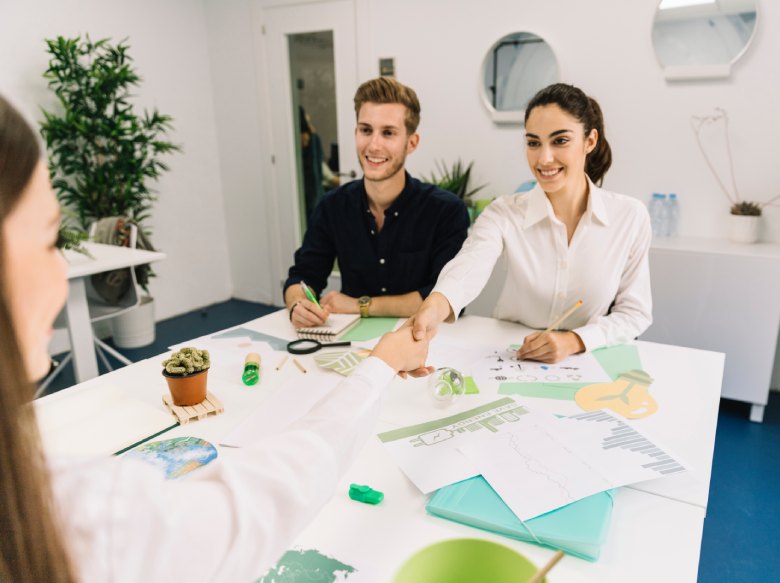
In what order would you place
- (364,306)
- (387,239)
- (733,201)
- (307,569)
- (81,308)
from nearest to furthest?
(307,569) → (364,306) → (387,239) → (81,308) → (733,201)

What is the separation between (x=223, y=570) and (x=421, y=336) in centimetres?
74

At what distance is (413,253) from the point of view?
2.20 m

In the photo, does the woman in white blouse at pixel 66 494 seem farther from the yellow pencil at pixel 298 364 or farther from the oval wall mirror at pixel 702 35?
the oval wall mirror at pixel 702 35

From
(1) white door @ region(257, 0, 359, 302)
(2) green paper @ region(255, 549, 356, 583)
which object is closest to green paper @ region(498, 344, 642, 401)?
(2) green paper @ region(255, 549, 356, 583)

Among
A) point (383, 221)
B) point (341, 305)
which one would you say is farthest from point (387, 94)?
point (341, 305)

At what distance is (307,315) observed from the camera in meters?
1.75

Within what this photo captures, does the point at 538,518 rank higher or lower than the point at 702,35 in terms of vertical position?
lower

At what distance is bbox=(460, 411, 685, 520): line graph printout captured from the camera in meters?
0.91

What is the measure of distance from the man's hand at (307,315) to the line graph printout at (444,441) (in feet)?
A: 2.18

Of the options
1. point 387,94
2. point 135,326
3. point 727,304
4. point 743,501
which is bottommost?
point 743,501

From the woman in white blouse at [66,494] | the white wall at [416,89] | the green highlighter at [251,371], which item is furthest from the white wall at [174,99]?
the woman in white blouse at [66,494]

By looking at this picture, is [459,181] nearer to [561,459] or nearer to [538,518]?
[561,459]

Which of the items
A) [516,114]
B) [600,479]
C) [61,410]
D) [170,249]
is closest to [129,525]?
[600,479]

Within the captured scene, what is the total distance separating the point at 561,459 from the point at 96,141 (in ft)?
11.4
